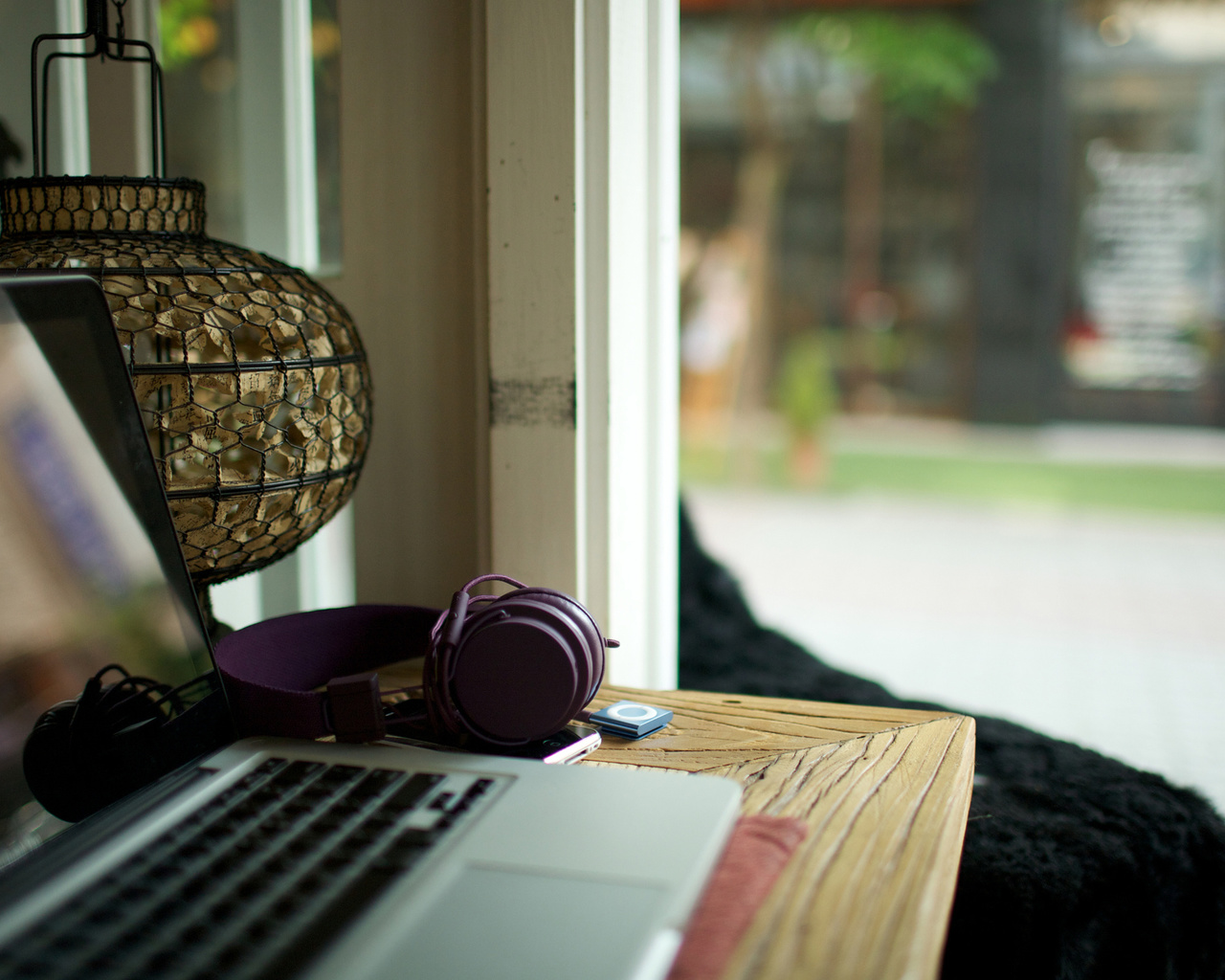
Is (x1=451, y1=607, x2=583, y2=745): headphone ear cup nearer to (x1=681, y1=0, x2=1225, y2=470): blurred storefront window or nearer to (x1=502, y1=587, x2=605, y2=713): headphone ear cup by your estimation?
(x1=502, y1=587, x2=605, y2=713): headphone ear cup

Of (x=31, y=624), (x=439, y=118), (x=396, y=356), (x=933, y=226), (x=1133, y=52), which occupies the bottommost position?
(x=31, y=624)

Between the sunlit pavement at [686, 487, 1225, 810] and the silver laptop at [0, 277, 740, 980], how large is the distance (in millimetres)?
1484

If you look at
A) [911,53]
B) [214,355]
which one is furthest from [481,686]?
[911,53]

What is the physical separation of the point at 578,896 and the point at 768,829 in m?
0.12

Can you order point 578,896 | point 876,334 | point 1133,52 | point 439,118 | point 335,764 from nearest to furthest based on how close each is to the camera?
point 578,896 < point 335,764 < point 439,118 < point 1133,52 < point 876,334

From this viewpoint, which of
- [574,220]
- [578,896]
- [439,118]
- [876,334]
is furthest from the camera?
[876,334]

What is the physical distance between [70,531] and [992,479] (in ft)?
17.2

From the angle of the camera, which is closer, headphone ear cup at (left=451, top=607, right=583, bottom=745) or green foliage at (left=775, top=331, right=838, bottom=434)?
headphone ear cup at (left=451, top=607, right=583, bottom=745)

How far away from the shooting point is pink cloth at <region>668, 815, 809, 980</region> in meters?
0.41

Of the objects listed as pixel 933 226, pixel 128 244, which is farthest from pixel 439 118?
pixel 933 226

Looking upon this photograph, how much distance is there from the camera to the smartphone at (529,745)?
2.03ft

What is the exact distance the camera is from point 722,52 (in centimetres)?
590

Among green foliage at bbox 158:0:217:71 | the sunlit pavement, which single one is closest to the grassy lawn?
the sunlit pavement

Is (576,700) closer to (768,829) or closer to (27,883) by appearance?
(768,829)
